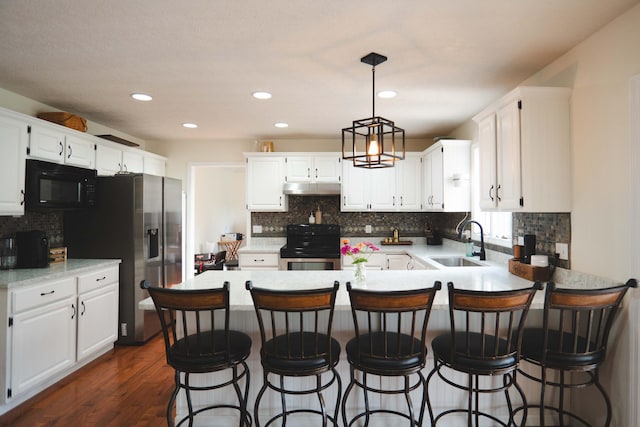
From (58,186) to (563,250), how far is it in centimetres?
412

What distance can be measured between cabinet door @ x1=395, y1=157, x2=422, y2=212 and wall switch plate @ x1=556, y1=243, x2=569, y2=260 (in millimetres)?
2409

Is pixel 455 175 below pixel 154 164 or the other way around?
below

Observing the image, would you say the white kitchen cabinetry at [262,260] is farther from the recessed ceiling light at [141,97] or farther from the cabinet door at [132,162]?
the recessed ceiling light at [141,97]

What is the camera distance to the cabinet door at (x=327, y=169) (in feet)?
15.7

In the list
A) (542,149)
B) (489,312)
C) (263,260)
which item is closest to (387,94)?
(542,149)

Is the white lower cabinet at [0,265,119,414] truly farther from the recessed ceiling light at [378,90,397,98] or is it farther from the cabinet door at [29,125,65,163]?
the recessed ceiling light at [378,90,397,98]

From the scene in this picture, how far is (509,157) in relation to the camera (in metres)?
2.44

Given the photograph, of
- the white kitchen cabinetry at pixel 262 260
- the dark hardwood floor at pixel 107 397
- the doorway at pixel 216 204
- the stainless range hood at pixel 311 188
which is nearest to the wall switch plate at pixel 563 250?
the stainless range hood at pixel 311 188

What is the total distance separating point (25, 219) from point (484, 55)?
Answer: 4.02 meters

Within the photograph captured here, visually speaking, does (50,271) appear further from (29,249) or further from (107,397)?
(107,397)

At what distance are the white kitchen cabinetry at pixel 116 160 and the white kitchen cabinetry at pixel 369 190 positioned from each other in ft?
8.61

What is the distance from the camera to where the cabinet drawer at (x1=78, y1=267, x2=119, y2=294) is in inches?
121

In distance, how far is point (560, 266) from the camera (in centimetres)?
241

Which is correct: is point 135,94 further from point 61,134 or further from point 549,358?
point 549,358
